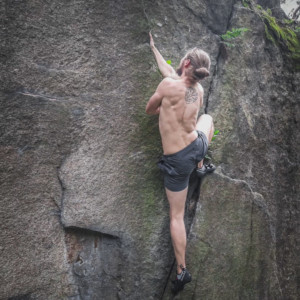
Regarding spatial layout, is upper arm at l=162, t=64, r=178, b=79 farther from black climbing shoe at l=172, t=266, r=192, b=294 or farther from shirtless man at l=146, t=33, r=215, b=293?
black climbing shoe at l=172, t=266, r=192, b=294

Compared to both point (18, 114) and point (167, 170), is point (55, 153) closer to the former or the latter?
point (18, 114)

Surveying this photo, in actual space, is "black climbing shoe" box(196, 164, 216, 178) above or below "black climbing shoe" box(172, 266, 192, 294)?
above

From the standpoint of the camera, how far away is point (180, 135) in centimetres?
377

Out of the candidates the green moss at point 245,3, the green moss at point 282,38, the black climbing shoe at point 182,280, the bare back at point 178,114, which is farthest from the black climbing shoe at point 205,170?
the green moss at point 245,3

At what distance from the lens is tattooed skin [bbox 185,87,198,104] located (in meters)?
3.72

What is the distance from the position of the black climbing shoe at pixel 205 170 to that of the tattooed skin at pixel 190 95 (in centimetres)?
107

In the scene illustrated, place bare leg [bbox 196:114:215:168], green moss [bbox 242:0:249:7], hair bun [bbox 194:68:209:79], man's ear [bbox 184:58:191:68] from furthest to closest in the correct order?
green moss [bbox 242:0:249:7] → bare leg [bbox 196:114:215:168] → man's ear [bbox 184:58:191:68] → hair bun [bbox 194:68:209:79]

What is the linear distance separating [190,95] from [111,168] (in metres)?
1.46

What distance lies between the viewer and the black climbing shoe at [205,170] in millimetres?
4211

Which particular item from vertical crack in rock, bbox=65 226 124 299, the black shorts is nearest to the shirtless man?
the black shorts

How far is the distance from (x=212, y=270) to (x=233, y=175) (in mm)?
1500

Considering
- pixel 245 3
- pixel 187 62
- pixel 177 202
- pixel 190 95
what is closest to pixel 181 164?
pixel 177 202

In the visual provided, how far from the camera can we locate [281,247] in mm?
5031

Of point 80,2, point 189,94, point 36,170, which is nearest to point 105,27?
point 80,2
